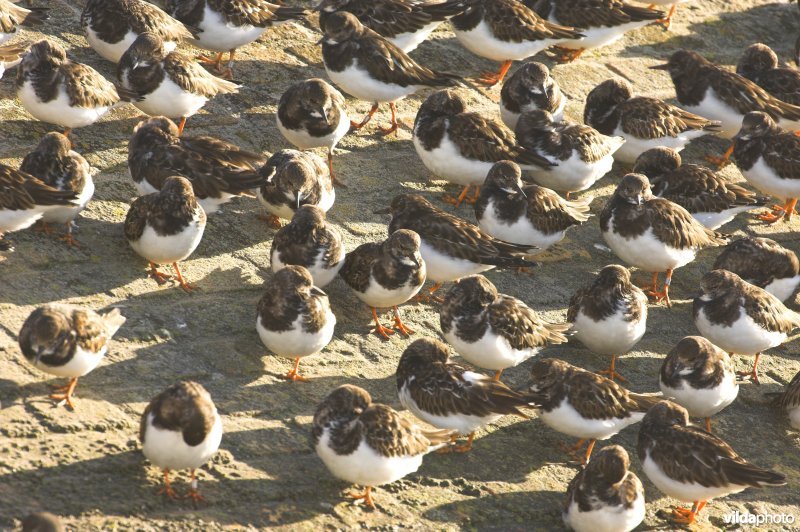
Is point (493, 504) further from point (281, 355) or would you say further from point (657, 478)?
point (281, 355)

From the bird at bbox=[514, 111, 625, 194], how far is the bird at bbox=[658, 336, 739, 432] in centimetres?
248

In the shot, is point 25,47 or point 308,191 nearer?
point 308,191

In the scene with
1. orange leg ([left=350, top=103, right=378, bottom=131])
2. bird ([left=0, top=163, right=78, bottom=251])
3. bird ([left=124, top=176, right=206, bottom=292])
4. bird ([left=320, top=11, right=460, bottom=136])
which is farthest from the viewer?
orange leg ([left=350, top=103, right=378, bottom=131])

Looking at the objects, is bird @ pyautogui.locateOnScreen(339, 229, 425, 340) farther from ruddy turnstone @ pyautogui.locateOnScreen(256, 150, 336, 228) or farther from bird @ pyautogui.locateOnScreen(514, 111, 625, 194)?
bird @ pyautogui.locateOnScreen(514, 111, 625, 194)

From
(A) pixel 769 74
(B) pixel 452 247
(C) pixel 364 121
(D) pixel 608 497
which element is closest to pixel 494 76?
(C) pixel 364 121

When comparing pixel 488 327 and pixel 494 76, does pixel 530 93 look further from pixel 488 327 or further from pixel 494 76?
pixel 488 327

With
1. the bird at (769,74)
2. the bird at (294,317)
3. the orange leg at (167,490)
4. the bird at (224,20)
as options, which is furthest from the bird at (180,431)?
the bird at (769,74)

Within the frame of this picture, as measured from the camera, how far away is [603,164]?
32.3ft

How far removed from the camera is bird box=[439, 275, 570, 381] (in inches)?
295

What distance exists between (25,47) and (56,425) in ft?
14.7

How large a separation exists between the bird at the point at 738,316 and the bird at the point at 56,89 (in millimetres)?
4976

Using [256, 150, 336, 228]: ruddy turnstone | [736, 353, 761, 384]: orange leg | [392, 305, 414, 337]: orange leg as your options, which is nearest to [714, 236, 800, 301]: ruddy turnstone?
[736, 353, 761, 384]: orange leg

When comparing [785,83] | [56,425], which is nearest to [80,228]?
[56,425]

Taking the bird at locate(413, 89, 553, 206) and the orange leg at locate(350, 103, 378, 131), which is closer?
the bird at locate(413, 89, 553, 206)
